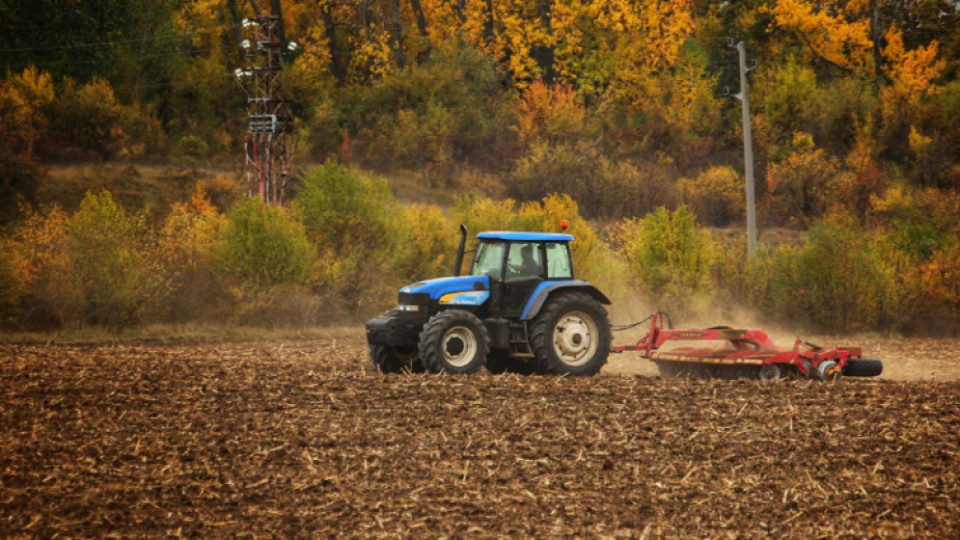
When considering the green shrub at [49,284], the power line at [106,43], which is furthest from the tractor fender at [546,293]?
the power line at [106,43]

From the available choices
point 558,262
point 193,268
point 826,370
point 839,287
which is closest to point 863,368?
point 826,370

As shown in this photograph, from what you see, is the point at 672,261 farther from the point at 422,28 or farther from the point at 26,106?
the point at 26,106

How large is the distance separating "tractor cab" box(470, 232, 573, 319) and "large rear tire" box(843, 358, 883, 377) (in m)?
4.37

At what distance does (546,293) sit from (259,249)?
47.6 ft

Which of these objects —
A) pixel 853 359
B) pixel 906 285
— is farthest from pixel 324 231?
pixel 853 359

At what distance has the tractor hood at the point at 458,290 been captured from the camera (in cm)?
1548

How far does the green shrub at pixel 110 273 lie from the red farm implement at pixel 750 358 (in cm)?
1481

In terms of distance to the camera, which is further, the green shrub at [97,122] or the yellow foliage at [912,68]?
the yellow foliage at [912,68]

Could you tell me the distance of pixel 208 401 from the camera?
13.7 m

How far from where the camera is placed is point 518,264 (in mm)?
15828

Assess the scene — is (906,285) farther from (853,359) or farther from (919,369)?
(853,359)

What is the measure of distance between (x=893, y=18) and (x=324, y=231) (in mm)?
33604

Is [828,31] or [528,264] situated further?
[828,31]

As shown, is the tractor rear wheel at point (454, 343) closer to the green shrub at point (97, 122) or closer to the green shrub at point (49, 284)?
the green shrub at point (49, 284)
